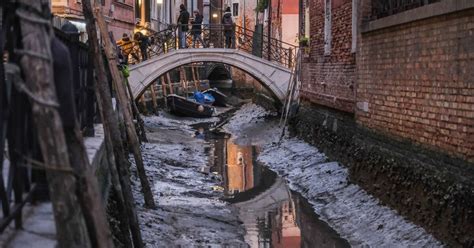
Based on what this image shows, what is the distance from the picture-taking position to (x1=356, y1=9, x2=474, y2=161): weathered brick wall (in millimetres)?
7000

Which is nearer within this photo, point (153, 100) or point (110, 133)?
point (110, 133)

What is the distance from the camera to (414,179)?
8.34m


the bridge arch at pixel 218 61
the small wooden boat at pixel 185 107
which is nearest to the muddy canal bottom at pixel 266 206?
the bridge arch at pixel 218 61

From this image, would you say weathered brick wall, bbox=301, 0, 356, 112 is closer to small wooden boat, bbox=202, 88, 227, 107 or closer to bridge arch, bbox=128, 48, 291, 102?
bridge arch, bbox=128, 48, 291, 102

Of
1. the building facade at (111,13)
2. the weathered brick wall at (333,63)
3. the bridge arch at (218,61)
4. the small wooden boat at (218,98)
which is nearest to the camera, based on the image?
the weathered brick wall at (333,63)

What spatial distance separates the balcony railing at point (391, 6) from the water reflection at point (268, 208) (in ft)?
10.3

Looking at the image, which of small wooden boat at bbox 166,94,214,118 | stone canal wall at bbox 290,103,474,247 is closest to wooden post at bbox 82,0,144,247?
stone canal wall at bbox 290,103,474,247

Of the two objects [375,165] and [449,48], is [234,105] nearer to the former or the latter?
[375,165]

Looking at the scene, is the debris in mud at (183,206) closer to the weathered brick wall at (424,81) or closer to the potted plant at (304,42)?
the weathered brick wall at (424,81)

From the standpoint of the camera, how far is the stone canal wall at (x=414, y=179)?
6.80 meters

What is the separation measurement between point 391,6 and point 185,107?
63.4 ft

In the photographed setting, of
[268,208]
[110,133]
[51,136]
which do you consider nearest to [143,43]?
[268,208]

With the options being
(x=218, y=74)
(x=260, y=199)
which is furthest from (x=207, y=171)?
(x=218, y=74)

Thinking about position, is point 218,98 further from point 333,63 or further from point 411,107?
point 411,107
